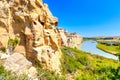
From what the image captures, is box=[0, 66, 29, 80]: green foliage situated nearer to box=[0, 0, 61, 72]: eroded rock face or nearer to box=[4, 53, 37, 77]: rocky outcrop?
box=[4, 53, 37, 77]: rocky outcrop

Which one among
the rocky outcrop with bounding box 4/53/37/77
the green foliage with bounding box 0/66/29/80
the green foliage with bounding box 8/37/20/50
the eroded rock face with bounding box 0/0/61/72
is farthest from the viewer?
the eroded rock face with bounding box 0/0/61/72

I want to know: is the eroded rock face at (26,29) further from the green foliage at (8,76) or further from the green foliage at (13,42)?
the green foliage at (8,76)

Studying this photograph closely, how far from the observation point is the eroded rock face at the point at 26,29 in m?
21.3

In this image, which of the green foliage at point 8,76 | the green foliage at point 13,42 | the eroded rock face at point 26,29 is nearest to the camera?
the green foliage at point 8,76

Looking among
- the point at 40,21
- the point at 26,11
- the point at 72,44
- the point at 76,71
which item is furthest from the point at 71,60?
the point at 72,44

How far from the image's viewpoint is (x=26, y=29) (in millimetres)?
21828

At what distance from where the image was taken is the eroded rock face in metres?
21.3

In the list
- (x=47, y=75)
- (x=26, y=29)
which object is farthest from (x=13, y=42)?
(x=47, y=75)

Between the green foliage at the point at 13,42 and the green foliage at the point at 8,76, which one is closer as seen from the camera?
the green foliage at the point at 8,76

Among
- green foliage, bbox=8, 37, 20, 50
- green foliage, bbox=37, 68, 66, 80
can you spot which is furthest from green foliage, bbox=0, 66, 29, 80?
green foliage, bbox=8, 37, 20, 50

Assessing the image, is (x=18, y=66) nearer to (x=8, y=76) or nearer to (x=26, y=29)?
(x=8, y=76)

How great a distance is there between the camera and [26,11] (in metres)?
22.4

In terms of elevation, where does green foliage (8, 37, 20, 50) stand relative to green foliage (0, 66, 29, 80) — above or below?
above

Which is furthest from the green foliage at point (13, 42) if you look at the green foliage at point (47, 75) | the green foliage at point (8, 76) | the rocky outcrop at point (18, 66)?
the green foliage at point (8, 76)
